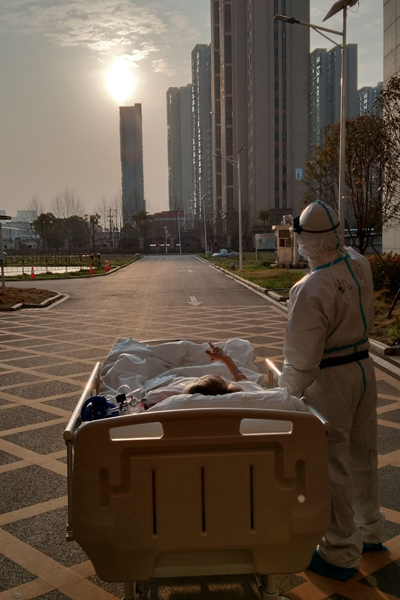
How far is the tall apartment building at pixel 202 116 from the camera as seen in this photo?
164000mm

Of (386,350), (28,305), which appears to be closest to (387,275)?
(386,350)

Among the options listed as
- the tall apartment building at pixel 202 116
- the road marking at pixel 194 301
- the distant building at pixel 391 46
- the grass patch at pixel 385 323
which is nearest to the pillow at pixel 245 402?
the grass patch at pixel 385 323

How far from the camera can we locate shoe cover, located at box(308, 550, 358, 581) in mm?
3363


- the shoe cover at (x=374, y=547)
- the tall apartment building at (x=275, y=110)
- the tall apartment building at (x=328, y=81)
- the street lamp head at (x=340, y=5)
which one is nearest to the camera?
the shoe cover at (x=374, y=547)

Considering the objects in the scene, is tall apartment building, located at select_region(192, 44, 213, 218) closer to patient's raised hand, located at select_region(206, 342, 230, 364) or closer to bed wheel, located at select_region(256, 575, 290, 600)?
patient's raised hand, located at select_region(206, 342, 230, 364)

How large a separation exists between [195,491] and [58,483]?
2.46 meters

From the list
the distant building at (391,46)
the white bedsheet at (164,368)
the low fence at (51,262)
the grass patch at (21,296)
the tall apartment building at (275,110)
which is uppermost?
the tall apartment building at (275,110)

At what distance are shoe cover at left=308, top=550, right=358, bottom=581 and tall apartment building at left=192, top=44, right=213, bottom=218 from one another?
6201 inches

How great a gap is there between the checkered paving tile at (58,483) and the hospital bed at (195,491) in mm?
723

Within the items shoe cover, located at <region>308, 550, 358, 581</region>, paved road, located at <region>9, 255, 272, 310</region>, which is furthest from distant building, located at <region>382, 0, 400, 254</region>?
shoe cover, located at <region>308, 550, 358, 581</region>

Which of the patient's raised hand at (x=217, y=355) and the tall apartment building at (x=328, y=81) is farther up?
the tall apartment building at (x=328, y=81)

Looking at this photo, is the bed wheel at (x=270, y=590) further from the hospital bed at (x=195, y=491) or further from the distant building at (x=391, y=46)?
the distant building at (x=391, y=46)

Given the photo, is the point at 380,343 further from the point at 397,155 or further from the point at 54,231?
the point at 54,231

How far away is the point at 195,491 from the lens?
2.65m
